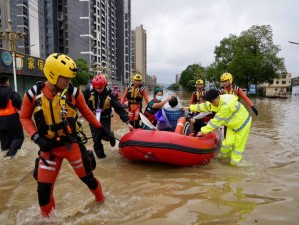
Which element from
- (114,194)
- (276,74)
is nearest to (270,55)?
(276,74)

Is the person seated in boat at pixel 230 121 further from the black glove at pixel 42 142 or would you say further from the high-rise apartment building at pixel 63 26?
the high-rise apartment building at pixel 63 26

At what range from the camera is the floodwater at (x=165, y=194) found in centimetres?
300

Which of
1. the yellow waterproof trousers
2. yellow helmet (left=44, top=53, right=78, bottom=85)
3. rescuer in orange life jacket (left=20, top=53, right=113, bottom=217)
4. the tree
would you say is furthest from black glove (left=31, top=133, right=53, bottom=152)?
the tree

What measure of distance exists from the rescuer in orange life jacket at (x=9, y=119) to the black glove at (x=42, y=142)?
2.99 meters

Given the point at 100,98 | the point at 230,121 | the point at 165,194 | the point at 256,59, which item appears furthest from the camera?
the point at 256,59

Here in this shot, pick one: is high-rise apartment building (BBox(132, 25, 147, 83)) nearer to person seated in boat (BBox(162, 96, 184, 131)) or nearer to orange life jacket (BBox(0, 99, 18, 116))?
person seated in boat (BBox(162, 96, 184, 131))

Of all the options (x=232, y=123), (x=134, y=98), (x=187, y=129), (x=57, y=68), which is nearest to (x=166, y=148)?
(x=187, y=129)

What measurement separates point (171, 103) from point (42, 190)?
11.2 ft

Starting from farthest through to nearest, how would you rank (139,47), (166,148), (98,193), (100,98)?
1. (139,47)
2. (100,98)
3. (166,148)
4. (98,193)

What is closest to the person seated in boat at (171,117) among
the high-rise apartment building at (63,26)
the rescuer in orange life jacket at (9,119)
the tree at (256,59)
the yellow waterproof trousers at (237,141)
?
the yellow waterproof trousers at (237,141)

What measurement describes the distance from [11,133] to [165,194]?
3.44 metres

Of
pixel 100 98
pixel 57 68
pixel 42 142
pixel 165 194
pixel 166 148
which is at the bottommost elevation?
pixel 165 194

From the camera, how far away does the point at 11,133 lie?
220 inches

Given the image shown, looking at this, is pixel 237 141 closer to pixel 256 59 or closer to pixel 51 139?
pixel 51 139
